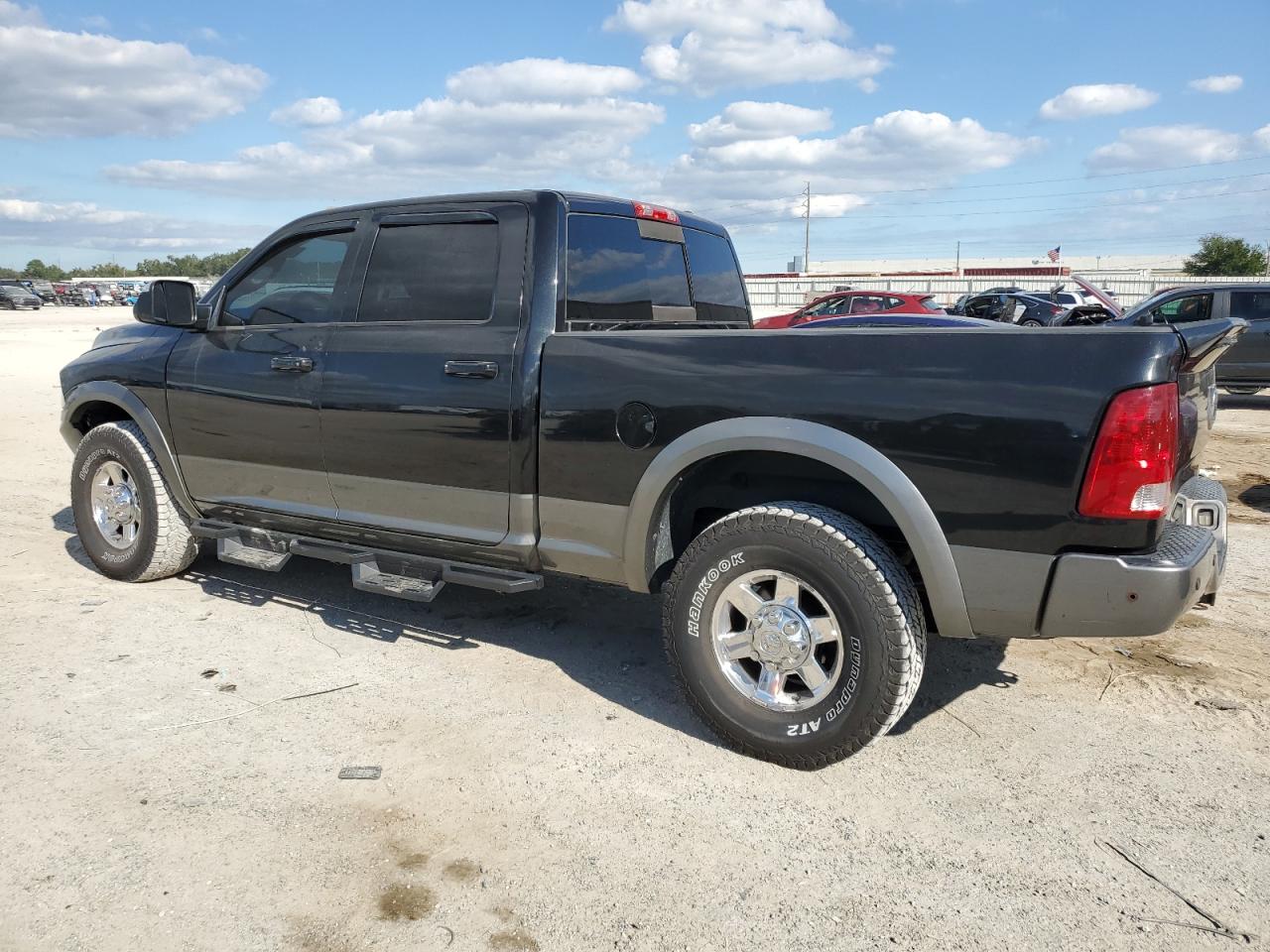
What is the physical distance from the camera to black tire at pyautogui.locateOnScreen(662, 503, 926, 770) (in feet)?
9.93

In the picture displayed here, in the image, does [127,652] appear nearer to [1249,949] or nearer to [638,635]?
[638,635]

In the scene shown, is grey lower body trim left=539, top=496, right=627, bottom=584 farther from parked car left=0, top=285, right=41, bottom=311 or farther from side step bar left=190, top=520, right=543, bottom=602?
parked car left=0, top=285, right=41, bottom=311

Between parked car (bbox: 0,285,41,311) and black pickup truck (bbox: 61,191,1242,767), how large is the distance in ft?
178

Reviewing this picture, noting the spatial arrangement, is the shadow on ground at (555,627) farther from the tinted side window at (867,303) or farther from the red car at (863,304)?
the tinted side window at (867,303)

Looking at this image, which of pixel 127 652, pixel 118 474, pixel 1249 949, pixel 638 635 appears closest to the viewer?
pixel 1249 949

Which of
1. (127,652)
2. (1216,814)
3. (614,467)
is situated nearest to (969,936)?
(1216,814)

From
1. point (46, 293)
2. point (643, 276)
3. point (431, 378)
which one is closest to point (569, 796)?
point (431, 378)

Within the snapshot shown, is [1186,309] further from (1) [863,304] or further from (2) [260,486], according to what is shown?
(2) [260,486]

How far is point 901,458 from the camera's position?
2.98 metres

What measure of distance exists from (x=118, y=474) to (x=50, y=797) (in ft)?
8.41

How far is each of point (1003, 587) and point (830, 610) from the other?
0.54 m

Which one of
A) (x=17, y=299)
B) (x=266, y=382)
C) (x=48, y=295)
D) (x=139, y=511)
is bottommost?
(x=139, y=511)

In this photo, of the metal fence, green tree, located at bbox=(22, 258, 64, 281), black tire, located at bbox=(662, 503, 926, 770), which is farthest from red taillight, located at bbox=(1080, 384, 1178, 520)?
green tree, located at bbox=(22, 258, 64, 281)

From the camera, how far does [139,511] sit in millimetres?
5141
